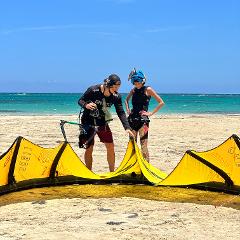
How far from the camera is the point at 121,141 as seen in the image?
14898mm

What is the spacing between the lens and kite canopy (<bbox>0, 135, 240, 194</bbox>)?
6.82 metres

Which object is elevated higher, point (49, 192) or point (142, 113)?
point (142, 113)

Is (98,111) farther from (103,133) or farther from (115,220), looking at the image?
(115,220)

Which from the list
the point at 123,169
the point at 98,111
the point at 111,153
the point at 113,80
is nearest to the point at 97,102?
the point at 98,111

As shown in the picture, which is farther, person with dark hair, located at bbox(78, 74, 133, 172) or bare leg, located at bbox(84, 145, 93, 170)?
bare leg, located at bbox(84, 145, 93, 170)

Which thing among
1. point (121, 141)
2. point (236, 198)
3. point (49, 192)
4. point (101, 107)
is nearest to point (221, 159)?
point (236, 198)

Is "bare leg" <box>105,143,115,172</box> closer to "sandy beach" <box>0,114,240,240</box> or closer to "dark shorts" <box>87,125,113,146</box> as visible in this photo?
"dark shorts" <box>87,125,113,146</box>

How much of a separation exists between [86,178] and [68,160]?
15.8 inches

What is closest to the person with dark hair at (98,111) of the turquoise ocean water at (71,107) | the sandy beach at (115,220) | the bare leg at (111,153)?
the bare leg at (111,153)

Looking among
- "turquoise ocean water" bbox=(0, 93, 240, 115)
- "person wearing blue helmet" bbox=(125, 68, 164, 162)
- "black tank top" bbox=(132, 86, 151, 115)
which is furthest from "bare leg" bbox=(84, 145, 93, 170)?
"turquoise ocean water" bbox=(0, 93, 240, 115)

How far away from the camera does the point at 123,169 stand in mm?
7641

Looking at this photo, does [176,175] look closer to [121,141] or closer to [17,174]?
[17,174]

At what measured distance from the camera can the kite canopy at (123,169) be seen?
6.82 m

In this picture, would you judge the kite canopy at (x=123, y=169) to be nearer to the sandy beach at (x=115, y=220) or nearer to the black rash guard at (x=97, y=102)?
the black rash guard at (x=97, y=102)
